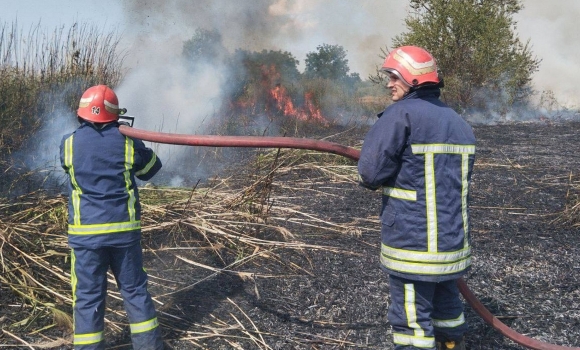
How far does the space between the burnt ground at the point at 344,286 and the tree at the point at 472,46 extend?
12724mm

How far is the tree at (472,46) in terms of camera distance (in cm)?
1816

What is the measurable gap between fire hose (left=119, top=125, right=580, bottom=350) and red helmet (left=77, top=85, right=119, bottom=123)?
109 millimetres

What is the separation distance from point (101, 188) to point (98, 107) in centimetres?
47

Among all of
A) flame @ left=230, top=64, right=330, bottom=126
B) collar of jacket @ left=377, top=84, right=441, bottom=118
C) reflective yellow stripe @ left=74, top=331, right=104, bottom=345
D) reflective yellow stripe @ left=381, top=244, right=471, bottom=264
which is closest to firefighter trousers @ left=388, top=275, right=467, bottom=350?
reflective yellow stripe @ left=381, top=244, right=471, bottom=264

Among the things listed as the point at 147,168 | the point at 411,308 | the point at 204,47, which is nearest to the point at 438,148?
the point at 411,308

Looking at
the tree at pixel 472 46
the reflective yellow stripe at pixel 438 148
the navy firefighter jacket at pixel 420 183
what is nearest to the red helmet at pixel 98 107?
the navy firefighter jacket at pixel 420 183

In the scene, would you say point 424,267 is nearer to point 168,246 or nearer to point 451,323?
point 451,323

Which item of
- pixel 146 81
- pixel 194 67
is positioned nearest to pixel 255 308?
pixel 146 81

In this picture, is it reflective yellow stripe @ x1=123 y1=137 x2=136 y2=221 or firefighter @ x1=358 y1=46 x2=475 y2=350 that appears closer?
firefighter @ x1=358 y1=46 x2=475 y2=350

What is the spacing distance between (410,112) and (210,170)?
5.78m

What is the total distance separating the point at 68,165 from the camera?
322 centimetres

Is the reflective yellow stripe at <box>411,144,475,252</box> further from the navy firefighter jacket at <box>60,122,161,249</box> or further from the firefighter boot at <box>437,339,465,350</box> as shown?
the navy firefighter jacket at <box>60,122,161,249</box>

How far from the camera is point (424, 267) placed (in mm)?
2754

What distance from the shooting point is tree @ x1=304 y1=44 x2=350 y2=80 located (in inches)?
810
